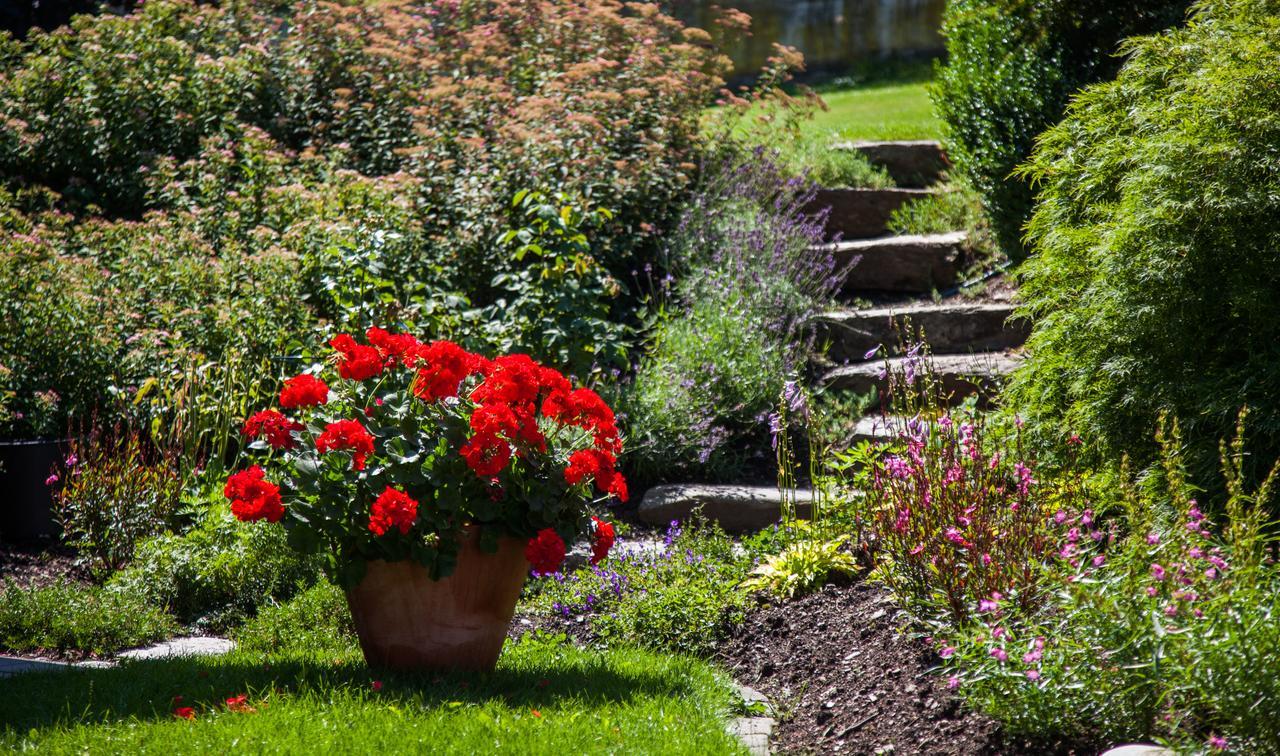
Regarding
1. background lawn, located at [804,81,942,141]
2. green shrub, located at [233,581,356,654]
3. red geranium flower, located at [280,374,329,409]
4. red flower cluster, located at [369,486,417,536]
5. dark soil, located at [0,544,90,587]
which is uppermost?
background lawn, located at [804,81,942,141]

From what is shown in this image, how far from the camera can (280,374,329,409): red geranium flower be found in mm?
3473

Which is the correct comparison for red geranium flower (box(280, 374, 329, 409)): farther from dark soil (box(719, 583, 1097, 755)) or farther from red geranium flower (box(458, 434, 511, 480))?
dark soil (box(719, 583, 1097, 755))

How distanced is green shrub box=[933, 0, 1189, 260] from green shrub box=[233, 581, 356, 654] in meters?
4.21

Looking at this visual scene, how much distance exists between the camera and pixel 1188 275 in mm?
3910

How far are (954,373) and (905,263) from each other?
159 cm

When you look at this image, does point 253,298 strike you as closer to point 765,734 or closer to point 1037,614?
point 765,734

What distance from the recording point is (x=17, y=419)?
5.80m

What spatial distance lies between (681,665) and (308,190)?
435 centimetres

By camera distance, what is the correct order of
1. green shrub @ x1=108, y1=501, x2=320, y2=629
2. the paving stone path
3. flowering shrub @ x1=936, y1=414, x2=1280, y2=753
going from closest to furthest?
flowering shrub @ x1=936, y1=414, x2=1280, y2=753, the paving stone path, green shrub @ x1=108, y1=501, x2=320, y2=629

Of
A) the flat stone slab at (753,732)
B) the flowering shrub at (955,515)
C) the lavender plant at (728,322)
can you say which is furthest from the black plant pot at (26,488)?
the flowering shrub at (955,515)

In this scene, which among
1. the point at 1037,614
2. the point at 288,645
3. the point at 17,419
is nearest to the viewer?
the point at 1037,614

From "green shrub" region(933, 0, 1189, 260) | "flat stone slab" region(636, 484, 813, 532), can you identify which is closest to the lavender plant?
"flat stone slab" region(636, 484, 813, 532)

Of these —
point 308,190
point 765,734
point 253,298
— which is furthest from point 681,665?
point 308,190

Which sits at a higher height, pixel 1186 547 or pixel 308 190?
pixel 308 190
